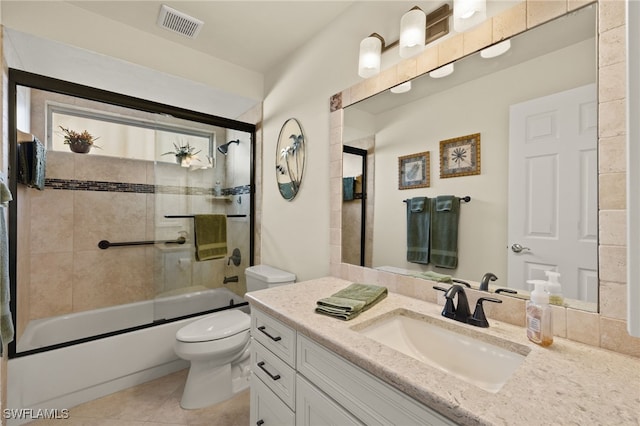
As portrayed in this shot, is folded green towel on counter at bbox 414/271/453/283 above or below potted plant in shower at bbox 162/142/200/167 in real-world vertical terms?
below

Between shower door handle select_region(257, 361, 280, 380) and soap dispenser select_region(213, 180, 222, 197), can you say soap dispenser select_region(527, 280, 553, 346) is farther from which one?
soap dispenser select_region(213, 180, 222, 197)

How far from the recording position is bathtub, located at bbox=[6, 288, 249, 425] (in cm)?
159

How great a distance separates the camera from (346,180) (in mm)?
1605

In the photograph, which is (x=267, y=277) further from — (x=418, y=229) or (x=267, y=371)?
(x=418, y=229)

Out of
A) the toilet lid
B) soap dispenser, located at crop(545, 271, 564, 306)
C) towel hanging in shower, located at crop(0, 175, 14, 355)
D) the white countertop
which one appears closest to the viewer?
the white countertop

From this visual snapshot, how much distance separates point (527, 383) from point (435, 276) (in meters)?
0.59

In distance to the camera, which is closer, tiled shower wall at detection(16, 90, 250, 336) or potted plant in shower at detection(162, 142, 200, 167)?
tiled shower wall at detection(16, 90, 250, 336)

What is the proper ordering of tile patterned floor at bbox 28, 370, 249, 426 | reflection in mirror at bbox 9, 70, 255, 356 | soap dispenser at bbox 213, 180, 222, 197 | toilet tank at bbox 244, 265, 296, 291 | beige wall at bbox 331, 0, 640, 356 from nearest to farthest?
beige wall at bbox 331, 0, 640, 356
tile patterned floor at bbox 28, 370, 249, 426
toilet tank at bbox 244, 265, 296, 291
reflection in mirror at bbox 9, 70, 255, 356
soap dispenser at bbox 213, 180, 222, 197

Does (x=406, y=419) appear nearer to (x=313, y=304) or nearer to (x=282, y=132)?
(x=313, y=304)

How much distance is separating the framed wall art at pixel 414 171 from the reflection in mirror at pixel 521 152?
0.03 meters

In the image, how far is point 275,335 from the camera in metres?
1.11

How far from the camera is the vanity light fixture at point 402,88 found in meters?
1.29

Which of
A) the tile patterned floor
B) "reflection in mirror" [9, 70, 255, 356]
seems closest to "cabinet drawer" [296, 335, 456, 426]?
the tile patterned floor

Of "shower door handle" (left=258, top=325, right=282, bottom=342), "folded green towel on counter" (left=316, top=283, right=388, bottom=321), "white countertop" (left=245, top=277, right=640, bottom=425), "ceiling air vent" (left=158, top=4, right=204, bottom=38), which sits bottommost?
"shower door handle" (left=258, top=325, right=282, bottom=342)
